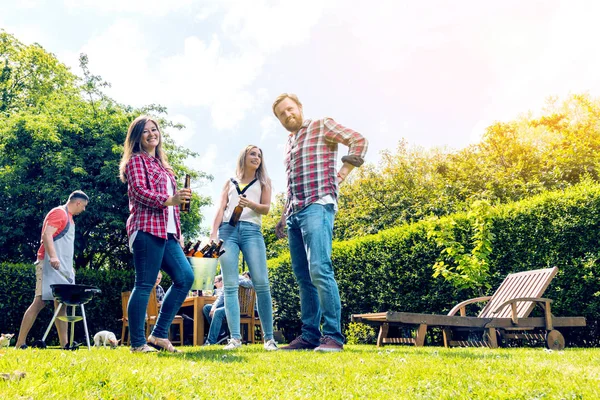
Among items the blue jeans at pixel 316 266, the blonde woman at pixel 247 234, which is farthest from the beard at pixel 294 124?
the blue jeans at pixel 316 266

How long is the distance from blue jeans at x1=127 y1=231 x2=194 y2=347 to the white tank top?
2.90 feet

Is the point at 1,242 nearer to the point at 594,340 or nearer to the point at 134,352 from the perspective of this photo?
the point at 134,352

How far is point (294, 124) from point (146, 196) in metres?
1.53

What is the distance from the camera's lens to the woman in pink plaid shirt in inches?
162

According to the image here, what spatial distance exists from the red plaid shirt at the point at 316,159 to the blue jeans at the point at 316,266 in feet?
0.42

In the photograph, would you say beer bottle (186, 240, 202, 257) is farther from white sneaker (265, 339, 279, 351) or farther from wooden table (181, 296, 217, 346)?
wooden table (181, 296, 217, 346)

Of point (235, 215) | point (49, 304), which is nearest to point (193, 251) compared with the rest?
point (235, 215)

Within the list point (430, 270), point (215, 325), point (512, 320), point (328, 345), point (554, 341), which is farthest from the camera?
point (430, 270)

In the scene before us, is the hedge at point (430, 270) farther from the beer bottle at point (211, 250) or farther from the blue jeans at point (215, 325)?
the beer bottle at point (211, 250)

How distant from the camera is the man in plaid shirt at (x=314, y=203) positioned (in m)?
4.37

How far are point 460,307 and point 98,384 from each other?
18.5 feet

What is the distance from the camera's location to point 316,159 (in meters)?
4.67

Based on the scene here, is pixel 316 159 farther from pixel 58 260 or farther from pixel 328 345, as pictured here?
pixel 58 260

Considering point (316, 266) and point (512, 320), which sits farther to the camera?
point (512, 320)
